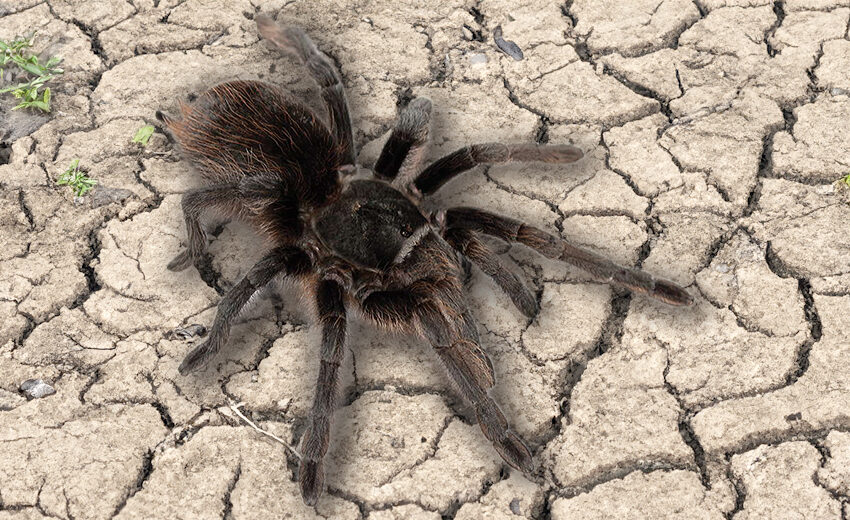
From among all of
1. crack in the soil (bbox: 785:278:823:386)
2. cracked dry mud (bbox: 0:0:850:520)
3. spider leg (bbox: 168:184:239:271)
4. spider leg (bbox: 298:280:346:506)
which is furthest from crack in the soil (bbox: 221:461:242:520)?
crack in the soil (bbox: 785:278:823:386)

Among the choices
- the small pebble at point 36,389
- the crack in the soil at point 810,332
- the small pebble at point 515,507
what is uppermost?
the crack in the soil at point 810,332

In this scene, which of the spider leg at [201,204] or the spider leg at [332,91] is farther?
the spider leg at [332,91]

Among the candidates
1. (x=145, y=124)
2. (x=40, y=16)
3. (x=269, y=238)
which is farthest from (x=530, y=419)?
(x=40, y=16)

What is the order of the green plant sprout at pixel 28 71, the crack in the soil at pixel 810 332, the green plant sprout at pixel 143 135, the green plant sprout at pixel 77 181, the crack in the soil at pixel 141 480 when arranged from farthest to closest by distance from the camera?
the green plant sprout at pixel 28 71, the green plant sprout at pixel 143 135, the green plant sprout at pixel 77 181, the crack in the soil at pixel 810 332, the crack in the soil at pixel 141 480

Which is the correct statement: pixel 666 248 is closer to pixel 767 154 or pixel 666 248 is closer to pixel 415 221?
pixel 767 154

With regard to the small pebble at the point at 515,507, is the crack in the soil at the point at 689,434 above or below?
above

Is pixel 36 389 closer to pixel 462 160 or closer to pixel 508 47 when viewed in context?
pixel 462 160

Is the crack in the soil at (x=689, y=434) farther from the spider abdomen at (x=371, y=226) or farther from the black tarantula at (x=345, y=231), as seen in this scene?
the spider abdomen at (x=371, y=226)

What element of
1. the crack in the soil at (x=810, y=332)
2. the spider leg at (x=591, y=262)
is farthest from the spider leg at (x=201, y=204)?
the crack in the soil at (x=810, y=332)
